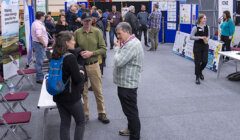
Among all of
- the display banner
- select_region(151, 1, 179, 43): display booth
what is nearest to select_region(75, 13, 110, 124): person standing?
the display banner

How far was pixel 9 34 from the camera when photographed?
7.29 m

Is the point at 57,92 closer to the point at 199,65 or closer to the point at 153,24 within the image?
the point at 199,65

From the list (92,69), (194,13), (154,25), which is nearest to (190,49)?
(194,13)

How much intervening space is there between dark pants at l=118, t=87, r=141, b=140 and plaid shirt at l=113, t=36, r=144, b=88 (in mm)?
75

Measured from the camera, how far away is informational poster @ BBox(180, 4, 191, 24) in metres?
11.1

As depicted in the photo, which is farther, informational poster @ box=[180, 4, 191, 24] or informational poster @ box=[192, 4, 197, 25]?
informational poster @ box=[180, 4, 191, 24]

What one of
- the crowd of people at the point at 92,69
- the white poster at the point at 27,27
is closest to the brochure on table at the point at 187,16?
the crowd of people at the point at 92,69

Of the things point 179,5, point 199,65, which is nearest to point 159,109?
point 199,65

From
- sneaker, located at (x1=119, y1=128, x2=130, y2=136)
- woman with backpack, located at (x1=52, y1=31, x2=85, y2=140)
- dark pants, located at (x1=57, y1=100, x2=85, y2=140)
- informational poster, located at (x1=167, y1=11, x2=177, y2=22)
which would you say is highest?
informational poster, located at (x1=167, y1=11, x2=177, y2=22)

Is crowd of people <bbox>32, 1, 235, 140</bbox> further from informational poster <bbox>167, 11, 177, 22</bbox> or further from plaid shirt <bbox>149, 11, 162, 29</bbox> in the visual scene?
informational poster <bbox>167, 11, 177, 22</bbox>

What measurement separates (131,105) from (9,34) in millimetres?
4407

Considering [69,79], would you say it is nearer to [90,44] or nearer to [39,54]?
[90,44]

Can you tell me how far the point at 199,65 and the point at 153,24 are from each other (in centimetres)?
460

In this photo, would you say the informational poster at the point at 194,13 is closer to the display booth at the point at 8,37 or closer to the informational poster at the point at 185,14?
the informational poster at the point at 185,14
